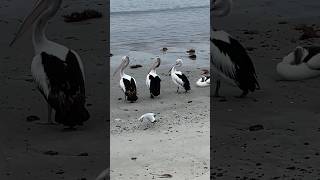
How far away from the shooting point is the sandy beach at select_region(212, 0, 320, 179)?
5.32 meters

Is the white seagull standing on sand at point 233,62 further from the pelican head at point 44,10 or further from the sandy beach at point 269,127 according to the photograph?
the pelican head at point 44,10

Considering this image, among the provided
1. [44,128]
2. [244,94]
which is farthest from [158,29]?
[44,128]

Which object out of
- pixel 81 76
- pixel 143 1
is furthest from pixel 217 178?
pixel 143 1

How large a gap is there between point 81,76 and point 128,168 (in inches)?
65.8

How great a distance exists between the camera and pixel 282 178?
5.06 meters

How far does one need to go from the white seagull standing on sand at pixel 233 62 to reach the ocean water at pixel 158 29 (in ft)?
9.23

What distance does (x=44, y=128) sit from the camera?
22.2 feet

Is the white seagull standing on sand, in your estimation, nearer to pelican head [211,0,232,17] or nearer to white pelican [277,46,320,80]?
white pelican [277,46,320,80]

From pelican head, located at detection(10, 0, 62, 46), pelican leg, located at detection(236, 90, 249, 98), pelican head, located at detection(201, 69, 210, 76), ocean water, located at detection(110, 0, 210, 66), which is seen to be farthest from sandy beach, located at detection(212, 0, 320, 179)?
pelican head, located at detection(10, 0, 62, 46)

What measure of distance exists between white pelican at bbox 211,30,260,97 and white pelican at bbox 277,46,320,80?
0.66 meters

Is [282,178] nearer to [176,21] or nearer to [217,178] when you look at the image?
[217,178]

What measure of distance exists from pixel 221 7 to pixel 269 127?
12.2 ft

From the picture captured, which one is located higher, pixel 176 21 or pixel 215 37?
pixel 215 37

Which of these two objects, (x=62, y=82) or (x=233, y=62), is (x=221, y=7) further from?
(x=62, y=82)
